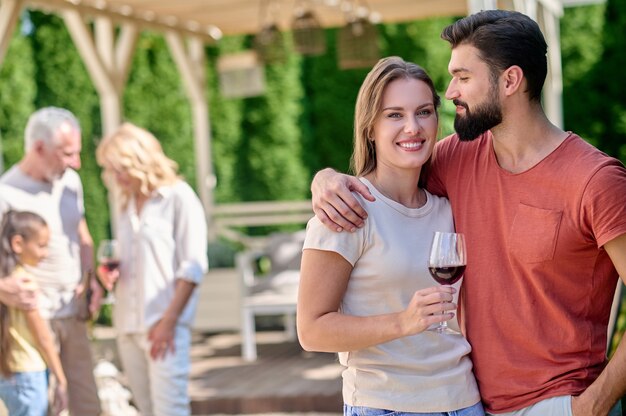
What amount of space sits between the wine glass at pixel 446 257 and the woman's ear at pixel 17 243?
2115mm

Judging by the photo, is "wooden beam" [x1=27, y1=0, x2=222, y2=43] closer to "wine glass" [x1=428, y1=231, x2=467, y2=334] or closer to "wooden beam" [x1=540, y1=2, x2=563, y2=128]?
"wooden beam" [x1=540, y1=2, x2=563, y2=128]

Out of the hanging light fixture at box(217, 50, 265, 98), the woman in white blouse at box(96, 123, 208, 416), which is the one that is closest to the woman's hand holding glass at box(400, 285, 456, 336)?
the woman in white blouse at box(96, 123, 208, 416)

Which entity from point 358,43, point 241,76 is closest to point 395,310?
point 358,43

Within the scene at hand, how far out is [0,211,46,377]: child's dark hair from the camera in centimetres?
354

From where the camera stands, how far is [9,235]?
359cm

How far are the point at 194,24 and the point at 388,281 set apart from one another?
6.89 m

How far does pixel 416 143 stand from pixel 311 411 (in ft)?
12.8

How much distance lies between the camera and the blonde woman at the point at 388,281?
2018 mm

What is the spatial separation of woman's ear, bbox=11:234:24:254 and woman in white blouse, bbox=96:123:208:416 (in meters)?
0.37

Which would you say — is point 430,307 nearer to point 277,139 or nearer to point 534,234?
point 534,234

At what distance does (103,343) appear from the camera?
8.13 meters

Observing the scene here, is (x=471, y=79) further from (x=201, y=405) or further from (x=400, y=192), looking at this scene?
(x=201, y=405)

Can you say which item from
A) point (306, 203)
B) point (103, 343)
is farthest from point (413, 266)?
point (306, 203)

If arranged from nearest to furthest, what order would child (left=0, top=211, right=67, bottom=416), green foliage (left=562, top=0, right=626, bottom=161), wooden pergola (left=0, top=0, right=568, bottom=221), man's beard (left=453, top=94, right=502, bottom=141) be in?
1. man's beard (left=453, top=94, right=502, bottom=141)
2. child (left=0, top=211, right=67, bottom=416)
3. wooden pergola (left=0, top=0, right=568, bottom=221)
4. green foliage (left=562, top=0, right=626, bottom=161)
